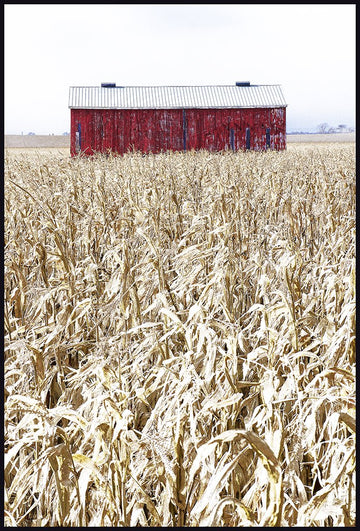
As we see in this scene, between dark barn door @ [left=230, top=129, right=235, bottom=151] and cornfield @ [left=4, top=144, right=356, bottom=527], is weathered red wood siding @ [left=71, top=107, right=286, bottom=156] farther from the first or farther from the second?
cornfield @ [left=4, top=144, right=356, bottom=527]

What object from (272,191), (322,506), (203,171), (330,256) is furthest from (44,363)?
(203,171)

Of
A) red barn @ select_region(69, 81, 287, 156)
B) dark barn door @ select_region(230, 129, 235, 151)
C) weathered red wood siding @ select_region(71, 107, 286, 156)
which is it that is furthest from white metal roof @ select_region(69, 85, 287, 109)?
dark barn door @ select_region(230, 129, 235, 151)

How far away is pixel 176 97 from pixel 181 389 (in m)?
19.8

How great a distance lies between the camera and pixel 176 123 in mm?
19891

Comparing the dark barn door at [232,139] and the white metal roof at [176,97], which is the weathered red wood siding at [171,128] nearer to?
the dark barn door at [232,139]

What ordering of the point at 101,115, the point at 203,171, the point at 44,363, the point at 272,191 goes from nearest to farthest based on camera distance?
1. the point at 44,363
2. the point at 272,191
3. the point at 203,171
4. the point at 101,115

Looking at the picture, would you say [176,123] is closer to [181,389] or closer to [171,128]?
[171,128]

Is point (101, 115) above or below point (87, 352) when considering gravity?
above

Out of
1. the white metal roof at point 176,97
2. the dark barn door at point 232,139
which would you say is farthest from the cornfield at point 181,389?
the white metal roof at point 176,97

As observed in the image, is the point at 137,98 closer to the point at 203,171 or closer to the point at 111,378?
the point at 203,171

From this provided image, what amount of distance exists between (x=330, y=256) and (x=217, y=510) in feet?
8.22

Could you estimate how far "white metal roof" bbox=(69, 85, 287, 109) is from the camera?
2002 centimetres

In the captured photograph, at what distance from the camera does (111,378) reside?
6.54ft

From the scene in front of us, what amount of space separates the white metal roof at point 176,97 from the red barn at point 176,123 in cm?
3
